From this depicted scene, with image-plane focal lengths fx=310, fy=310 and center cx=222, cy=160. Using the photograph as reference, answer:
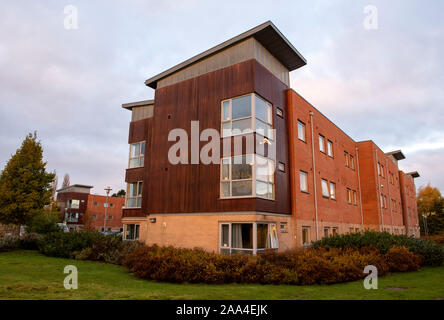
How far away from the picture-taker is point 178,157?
17812mm

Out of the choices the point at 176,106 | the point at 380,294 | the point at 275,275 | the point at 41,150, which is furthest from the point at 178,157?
the point at 380,294

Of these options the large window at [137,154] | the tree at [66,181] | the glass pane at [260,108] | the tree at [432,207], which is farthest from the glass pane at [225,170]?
the tree at [66,181]

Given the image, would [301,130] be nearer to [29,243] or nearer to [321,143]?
[321,143]

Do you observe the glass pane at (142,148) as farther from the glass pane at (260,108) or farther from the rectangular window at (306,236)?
the rectangular window at (306,236)

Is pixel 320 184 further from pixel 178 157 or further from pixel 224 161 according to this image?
pixel 178 157

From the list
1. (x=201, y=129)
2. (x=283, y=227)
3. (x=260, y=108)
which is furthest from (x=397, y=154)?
(x=201, y=129)

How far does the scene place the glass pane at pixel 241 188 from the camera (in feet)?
47.9

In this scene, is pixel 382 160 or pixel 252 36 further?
pixel 382 160

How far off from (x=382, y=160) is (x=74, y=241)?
3125 cm

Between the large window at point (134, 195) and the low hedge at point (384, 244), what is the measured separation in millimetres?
13135

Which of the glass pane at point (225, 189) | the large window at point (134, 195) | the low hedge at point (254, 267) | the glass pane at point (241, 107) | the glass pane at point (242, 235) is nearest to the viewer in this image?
the low hedge at point (254, 267)
